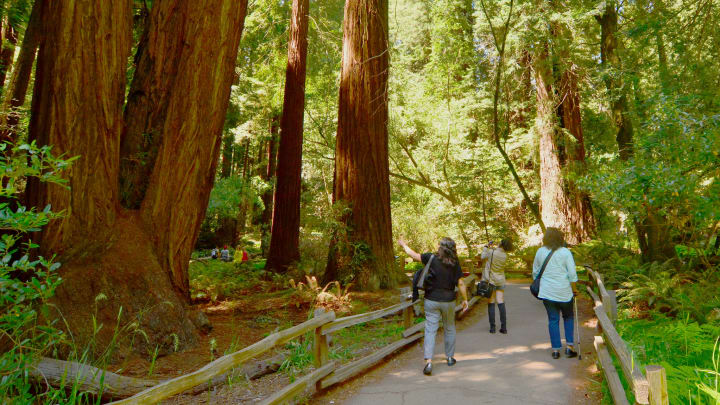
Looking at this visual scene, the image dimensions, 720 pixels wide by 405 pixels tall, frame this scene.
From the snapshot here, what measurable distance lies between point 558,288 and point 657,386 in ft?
13.0

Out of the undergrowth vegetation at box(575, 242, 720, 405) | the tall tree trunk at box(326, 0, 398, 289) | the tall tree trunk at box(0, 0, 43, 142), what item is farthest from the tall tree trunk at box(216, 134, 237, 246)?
the undergrowth vegetation at box(575, 242, 720, 405)

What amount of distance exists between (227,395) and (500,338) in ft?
17.3

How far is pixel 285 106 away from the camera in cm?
1656

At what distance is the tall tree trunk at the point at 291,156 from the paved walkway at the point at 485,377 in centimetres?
859

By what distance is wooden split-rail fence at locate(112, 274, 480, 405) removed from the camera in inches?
141

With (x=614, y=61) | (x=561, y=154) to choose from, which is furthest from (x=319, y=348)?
(x=561, y=154)

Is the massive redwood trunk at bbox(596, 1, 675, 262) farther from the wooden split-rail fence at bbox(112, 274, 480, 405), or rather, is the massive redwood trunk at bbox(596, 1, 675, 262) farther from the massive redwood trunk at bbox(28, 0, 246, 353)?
the massive redwood trunk at bbox(28, 0, 246, 353)

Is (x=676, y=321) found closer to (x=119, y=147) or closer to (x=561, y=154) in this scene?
(x=119, y=147)

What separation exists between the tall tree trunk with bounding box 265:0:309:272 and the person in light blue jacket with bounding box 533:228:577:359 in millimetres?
10469

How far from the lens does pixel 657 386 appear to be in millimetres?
3340

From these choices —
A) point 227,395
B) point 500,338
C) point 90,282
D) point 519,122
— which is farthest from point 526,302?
point 519,122

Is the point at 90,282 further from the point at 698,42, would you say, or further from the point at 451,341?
the point at 698,42

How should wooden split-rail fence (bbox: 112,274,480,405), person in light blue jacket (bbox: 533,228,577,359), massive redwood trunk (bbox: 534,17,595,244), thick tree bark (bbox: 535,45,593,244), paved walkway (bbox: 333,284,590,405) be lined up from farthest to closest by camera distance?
thick tree bark (bbox: 535,45,593,244), massive redwood trunk (bbox: 534,17,595,244), person in light blue jacket (bbox: 533,228,577,359), paved walkway (bbox: 333,284,590,405), wooden split-rail fence (bbox: 112,274,480,405)

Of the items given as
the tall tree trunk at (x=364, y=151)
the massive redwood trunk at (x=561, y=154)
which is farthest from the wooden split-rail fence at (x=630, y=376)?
the massive redwood trunk at (x=561, y=154)
